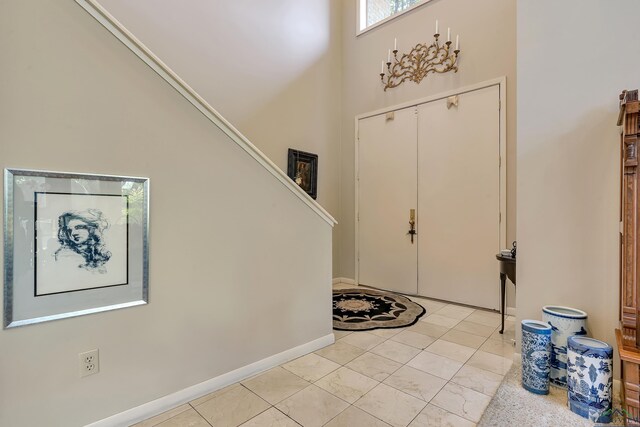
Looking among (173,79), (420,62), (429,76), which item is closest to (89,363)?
(173,79)

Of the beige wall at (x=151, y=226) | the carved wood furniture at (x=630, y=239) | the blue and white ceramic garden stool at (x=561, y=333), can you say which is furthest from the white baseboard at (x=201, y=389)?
the carved wood furniture at (x=630, y=239)

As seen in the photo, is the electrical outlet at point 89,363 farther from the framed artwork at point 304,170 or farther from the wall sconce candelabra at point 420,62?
the wall sconce candelabra at point 420,62

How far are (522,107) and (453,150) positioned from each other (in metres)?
1.62

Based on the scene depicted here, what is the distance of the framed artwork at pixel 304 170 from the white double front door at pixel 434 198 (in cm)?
73

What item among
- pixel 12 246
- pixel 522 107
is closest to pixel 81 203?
pixel 12 246

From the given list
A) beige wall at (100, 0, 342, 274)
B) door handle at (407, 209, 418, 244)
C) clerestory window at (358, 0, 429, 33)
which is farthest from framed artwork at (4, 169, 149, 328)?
clerestory window at (358, 0, 429, 33)

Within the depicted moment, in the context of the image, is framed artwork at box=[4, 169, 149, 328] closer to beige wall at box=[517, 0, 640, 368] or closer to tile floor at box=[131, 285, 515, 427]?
tile floor at box=[131, 285, 515, 427]

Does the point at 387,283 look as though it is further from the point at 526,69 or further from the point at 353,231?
the point at 526,69

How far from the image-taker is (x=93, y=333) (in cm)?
153

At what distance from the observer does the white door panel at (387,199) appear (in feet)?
13.8

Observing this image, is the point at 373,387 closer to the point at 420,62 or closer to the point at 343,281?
the point at 343,281

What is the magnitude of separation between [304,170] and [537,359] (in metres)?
3.35

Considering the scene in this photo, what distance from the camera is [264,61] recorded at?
153 inches

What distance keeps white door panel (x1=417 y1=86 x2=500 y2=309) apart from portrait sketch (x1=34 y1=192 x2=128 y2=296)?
3456 mm
